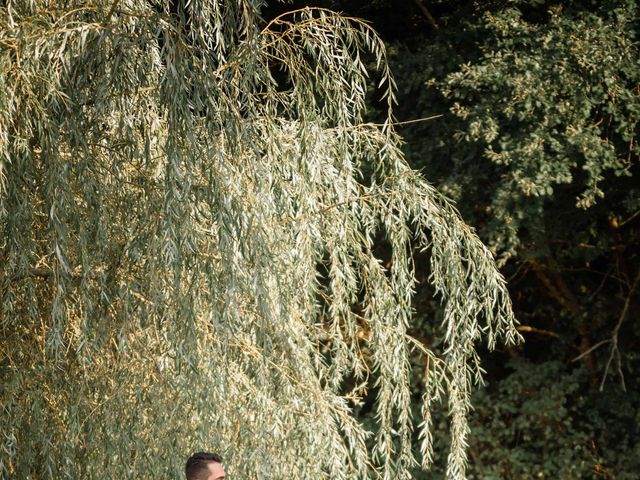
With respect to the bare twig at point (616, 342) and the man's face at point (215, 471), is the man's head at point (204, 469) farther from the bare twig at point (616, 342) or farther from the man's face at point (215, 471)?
Result: the bare twig at point (616, 342)

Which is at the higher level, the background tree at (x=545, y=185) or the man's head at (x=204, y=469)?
the man's head at (x=204, y=469)

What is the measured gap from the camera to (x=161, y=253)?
3104 mm

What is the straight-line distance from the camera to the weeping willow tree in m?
3.02

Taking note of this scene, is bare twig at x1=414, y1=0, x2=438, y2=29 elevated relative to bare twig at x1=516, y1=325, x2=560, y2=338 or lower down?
elevated

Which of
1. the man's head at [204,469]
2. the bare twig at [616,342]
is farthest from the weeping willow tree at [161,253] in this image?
the bare twig at [616,342]

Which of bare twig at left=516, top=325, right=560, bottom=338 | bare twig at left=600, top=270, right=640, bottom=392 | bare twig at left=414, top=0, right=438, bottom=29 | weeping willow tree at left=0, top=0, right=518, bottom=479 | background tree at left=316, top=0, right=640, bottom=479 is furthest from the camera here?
bare twig at left=516, top=325, right=560, bottom=338

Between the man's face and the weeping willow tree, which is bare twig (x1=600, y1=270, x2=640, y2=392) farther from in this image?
the man's face

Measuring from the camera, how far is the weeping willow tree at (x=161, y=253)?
3.02m

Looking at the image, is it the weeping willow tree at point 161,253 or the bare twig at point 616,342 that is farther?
the bare twig at point 616,342

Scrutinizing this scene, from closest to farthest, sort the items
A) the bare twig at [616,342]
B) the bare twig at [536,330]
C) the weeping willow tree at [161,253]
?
the weeping willow tree at [161,253], the bare twig at [616,342], the bare twig at [536,330]

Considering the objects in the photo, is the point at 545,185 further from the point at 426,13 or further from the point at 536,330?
the point at 536,330

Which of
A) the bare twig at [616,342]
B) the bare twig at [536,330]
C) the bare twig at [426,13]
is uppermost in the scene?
the bare twig at [426,13]

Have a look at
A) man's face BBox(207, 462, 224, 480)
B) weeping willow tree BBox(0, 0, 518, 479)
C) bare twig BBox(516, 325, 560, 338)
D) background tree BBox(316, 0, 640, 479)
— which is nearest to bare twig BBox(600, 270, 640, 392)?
background tree BBox(316, 0, 640, 479)

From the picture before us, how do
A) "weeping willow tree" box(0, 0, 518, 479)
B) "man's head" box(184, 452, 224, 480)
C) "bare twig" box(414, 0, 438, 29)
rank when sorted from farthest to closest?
1. "bare twig" box(414, 0, 438, 29)
2. "weeping willow tree" box(0, 0, 518, 479)
3. "man's head" box(184, 452, 224, 480)
